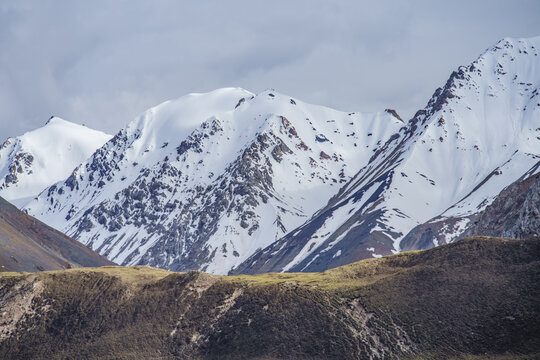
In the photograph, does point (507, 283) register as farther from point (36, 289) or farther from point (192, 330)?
point (36, 289)

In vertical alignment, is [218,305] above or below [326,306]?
below

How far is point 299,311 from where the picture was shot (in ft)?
470

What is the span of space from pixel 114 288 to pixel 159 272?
54.3 feet

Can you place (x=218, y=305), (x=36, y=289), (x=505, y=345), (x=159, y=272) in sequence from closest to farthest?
(x=505, y=345) → (x=218, y=305) → (x=36, y=289) → (x=159, y=272)

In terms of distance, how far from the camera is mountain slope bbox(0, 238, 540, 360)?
421 feet

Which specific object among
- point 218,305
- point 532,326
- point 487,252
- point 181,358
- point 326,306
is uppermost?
point 487,252

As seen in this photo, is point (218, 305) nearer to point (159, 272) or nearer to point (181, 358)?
point (181, 358)

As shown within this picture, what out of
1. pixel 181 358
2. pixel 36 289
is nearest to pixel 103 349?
pixel 181 358

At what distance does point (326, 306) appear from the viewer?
143m

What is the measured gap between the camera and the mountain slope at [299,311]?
421 ft

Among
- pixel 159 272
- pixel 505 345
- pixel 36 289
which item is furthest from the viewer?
pixel 159 272

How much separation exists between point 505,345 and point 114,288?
83.8m

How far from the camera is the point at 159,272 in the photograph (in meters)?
182

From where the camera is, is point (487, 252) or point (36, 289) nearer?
point (487, 252)
